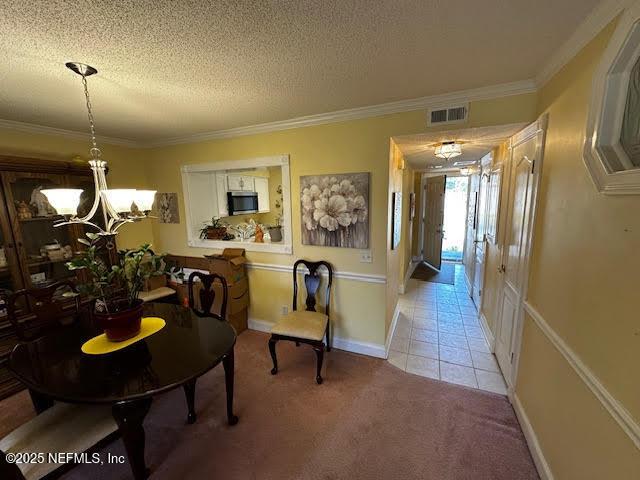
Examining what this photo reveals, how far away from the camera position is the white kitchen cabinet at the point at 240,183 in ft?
13.7

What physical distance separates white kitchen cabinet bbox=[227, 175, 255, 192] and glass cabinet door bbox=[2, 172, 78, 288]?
1979 mm

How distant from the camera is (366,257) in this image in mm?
2600

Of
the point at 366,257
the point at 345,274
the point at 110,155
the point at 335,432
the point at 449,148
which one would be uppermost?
the point at 110,155

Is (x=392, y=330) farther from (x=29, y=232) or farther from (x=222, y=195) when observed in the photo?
(x=29, y=232)

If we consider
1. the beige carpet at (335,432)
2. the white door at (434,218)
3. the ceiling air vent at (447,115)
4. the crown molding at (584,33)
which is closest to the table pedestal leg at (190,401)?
the beige carpet at (335,432)

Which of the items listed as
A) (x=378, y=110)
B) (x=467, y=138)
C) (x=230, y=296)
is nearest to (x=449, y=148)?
(x=467, y=138)

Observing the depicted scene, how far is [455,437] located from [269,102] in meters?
2.93

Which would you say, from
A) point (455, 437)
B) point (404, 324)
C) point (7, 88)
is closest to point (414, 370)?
point (455, 437)

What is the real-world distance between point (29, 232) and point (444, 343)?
4.50 m

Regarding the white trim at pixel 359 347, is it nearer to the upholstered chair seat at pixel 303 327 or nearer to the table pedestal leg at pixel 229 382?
the upholstered chair seat at pixel 303 327

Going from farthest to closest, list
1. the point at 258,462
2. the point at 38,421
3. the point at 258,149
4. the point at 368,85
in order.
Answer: the point at 258,149
the point at 368,85
the point at 258,462
the point at 38,421

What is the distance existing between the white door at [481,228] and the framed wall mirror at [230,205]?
258cm

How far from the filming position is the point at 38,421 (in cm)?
133

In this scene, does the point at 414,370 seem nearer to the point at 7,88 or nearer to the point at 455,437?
the point at 455,437
